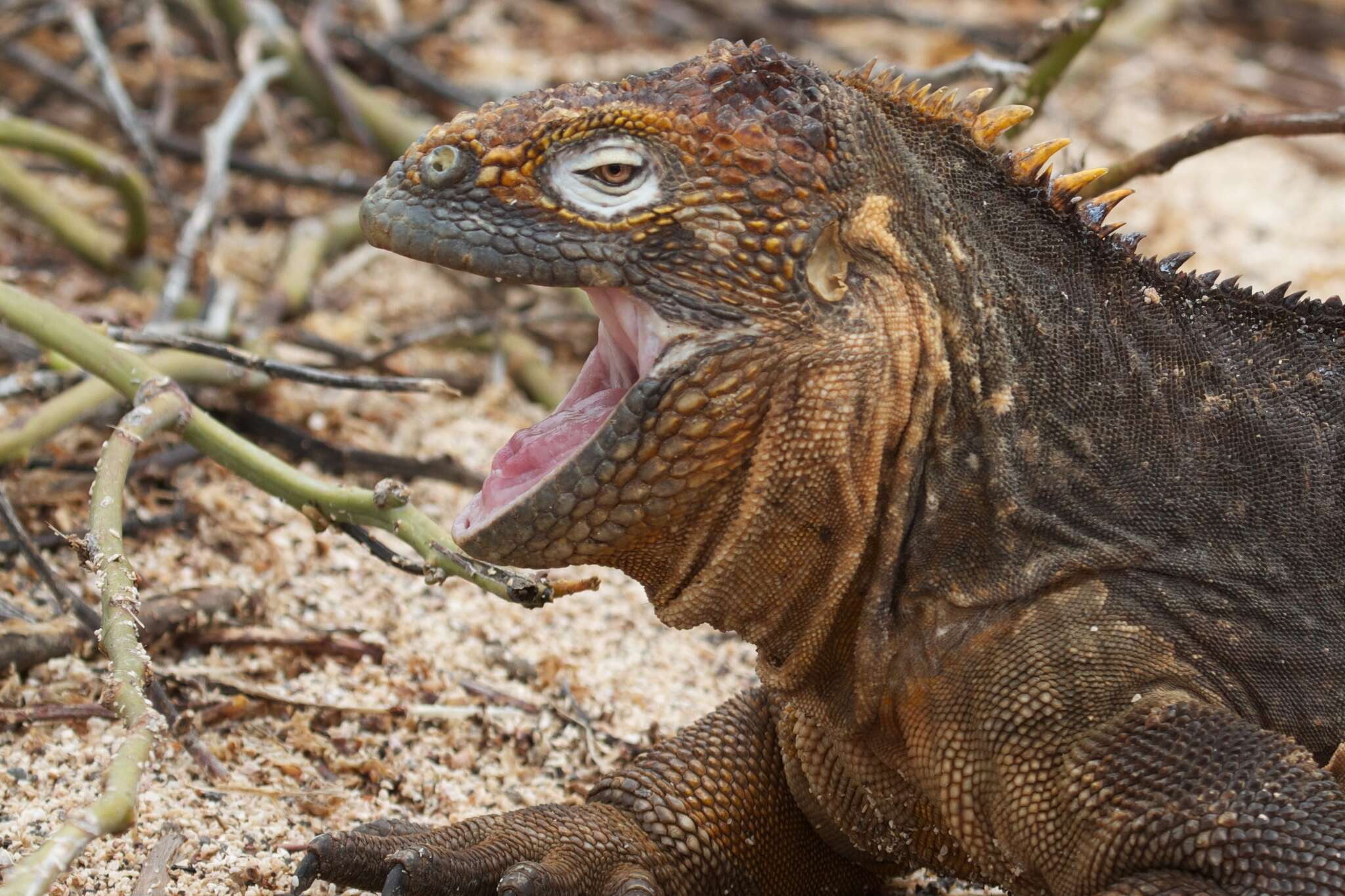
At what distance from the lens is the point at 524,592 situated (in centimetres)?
360

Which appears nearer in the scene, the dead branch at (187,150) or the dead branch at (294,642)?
the dead branch at (294,642)

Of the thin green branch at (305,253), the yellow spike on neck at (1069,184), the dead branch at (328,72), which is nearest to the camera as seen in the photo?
the yellow spike on neck at (1069,184)

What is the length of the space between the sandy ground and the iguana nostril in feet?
5.57

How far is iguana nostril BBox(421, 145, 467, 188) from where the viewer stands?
3.34 meters

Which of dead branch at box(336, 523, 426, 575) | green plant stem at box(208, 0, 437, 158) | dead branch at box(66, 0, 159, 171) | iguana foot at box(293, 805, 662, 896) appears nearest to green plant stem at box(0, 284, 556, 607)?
dead branch at box(336, 523, 426, 575)

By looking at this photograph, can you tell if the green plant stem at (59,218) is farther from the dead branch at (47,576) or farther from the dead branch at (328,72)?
the dead branch at (47,576)

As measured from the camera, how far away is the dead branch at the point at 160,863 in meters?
3.46

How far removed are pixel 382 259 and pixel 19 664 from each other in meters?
3.75

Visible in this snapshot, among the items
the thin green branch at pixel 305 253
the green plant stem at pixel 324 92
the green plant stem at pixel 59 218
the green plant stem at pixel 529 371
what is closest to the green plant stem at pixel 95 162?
the green plant stem at pixel 59 218

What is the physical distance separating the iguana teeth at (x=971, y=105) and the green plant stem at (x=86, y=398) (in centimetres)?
217

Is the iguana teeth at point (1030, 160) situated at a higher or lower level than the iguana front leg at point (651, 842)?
higher

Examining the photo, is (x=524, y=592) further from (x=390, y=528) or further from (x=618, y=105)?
(x=618, y=105)

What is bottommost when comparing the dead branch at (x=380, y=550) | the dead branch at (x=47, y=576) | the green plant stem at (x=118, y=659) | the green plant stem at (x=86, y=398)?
the dead branch at (x=47, y=576)

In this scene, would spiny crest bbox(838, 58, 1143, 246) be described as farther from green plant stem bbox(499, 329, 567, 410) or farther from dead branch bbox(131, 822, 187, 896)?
green plant stem bbox(499, 329, 567, 410)
